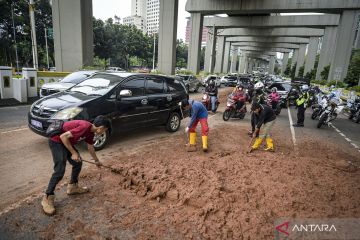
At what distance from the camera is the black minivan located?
203 inches

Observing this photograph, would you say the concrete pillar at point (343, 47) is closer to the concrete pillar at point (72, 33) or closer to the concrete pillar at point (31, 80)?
the concrete pillar at point (72, 33)

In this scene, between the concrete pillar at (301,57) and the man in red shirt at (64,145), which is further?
the concrete pillar at (301,57)

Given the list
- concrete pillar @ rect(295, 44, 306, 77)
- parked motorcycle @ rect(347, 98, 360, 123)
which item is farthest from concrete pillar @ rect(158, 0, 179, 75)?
concrete pillar @ rect(295, 44, 306, 77)

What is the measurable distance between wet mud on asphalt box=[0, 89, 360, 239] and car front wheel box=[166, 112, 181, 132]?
192cm

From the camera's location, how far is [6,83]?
11375 mm

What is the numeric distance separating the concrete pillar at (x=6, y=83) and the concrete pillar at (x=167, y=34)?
16.4 meters

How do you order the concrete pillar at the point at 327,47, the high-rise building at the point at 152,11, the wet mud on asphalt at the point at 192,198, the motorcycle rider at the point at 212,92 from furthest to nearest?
the high-rise building at the point at 152,11 → the concrete pillar at the point at 327,47 → the motorcycle rider at the point at 212,92 → the wet mud on asphalt at the point at 192,198

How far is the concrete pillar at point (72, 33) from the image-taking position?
18.0m

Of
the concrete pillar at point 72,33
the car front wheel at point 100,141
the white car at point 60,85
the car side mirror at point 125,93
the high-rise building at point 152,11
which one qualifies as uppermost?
the high-rise building at point 152,11

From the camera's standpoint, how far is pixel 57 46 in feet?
62.3

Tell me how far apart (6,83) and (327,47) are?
40.5 metres

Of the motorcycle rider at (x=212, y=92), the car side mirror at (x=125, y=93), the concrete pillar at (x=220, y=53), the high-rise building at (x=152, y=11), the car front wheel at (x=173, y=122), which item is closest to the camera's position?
the car side mirror at (x=125, y=93)

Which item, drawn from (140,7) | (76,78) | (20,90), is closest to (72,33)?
(20,90)

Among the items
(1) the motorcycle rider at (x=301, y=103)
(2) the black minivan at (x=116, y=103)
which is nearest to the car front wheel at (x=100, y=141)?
(2) the black minivan at (x=116, y=103)
